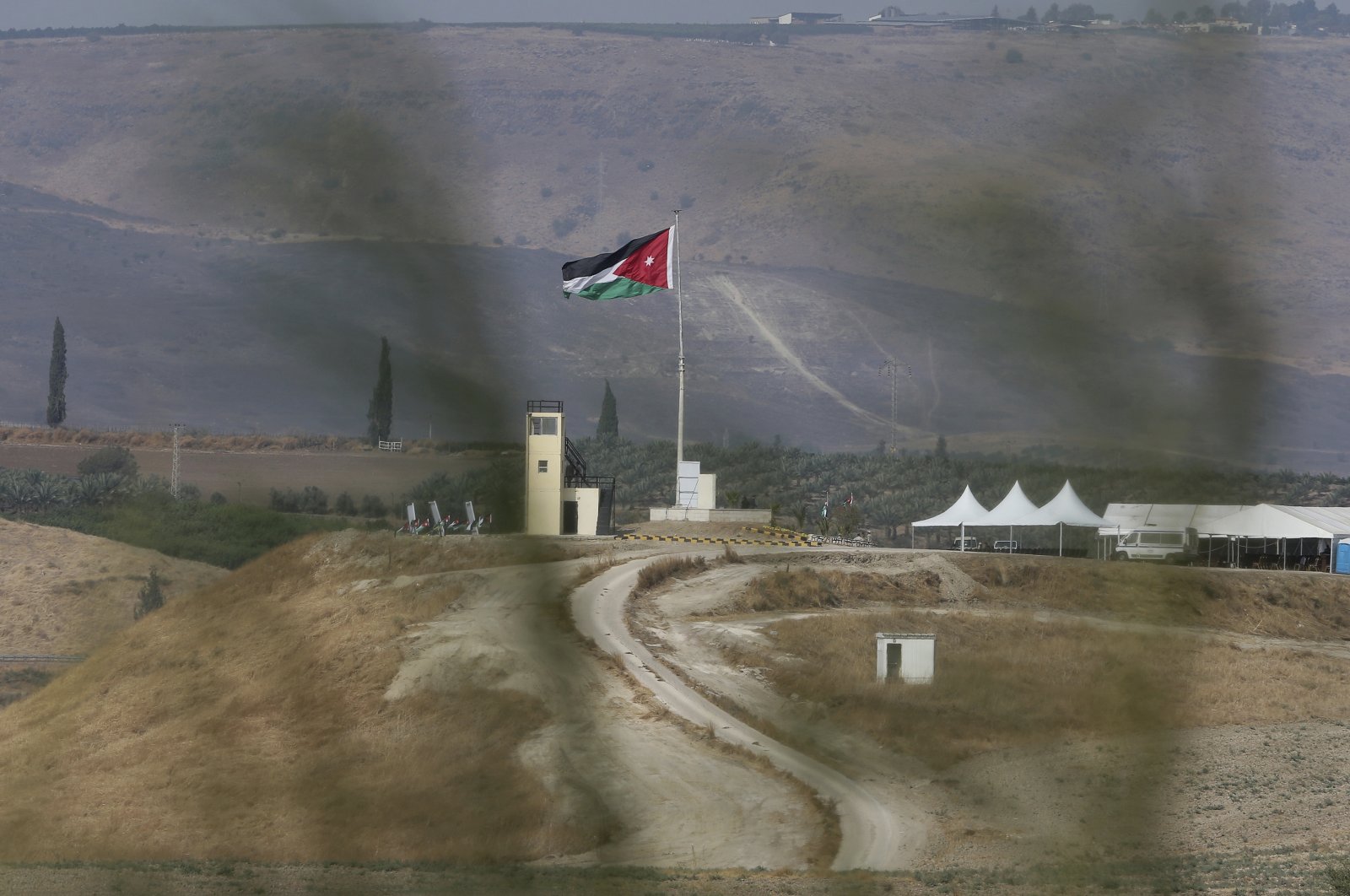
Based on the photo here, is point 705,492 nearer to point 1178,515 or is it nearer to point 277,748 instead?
point 277,748

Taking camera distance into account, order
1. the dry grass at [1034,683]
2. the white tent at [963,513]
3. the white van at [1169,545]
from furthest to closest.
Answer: the white tent at [963,513] < the dry grass at [1034,683] < the white van at [1169,545]

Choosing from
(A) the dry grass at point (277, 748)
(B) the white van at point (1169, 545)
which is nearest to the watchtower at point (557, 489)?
(A) the dry grass at point (277, 748)

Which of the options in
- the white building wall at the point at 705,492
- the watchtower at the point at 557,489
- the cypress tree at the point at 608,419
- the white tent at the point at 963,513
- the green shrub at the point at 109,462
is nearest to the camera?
the watchtower at the point at 557,489

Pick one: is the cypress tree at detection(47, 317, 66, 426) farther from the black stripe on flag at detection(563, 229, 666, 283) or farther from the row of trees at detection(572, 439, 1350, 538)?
the row of trees at detection(572, 439, 1350, 538)

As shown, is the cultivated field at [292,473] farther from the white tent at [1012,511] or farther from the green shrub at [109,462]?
the white tent at [1012,511]

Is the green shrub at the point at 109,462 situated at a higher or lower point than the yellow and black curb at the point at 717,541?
higher

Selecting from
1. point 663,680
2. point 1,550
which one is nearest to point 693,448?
point 1,550
